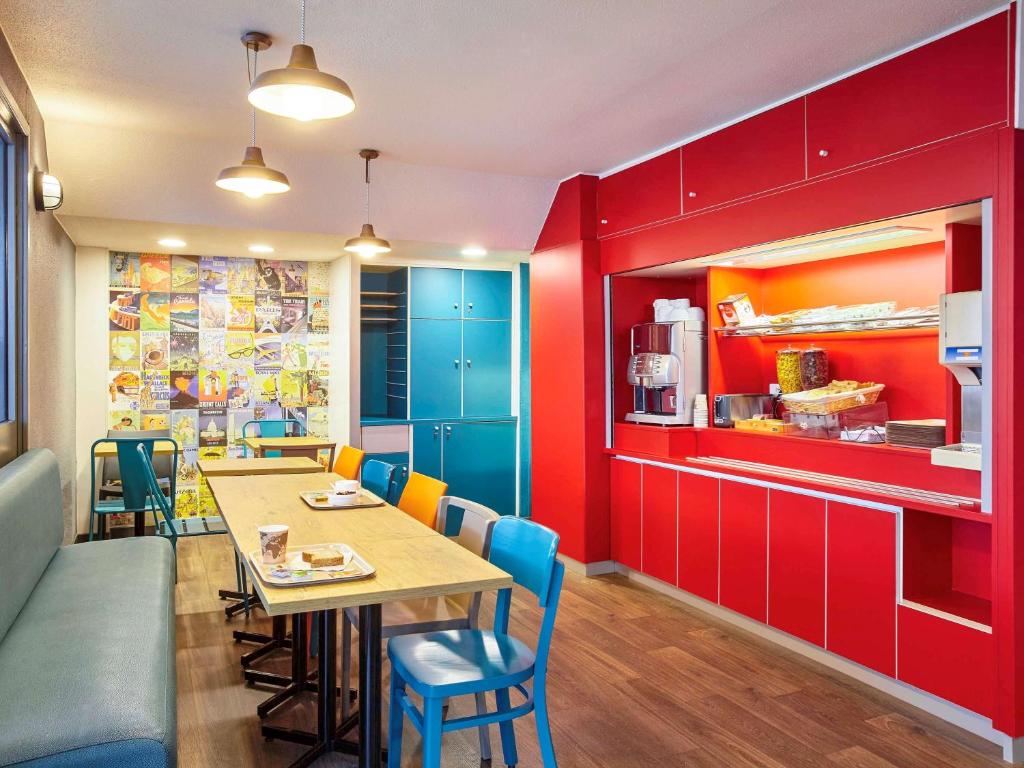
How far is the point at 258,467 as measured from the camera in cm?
441

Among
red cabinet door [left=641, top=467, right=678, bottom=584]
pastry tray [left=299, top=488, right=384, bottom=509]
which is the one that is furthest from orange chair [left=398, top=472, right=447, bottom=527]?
red cabinet door [left=641, top=467, right=678, bottom=584]

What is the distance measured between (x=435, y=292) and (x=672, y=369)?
2.68 metres

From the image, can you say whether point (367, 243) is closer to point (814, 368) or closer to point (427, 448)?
point (427, 448)

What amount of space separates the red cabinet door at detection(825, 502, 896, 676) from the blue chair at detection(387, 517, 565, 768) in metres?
1.64

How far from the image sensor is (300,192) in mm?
4801

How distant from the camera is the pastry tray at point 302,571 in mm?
1930

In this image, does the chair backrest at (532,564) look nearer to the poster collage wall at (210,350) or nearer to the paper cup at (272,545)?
the paper cup at (272,545)

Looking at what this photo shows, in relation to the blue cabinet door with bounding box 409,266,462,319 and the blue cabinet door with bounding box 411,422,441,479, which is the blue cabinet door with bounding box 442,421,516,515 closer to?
the blue cabinet door with bounding box 411,422,441,479

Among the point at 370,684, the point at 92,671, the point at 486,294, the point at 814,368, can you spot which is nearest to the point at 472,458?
the point at 486,294

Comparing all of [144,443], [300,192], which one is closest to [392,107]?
[300,192]

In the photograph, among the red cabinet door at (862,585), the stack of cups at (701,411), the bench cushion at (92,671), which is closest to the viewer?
the bench cushion at (92,671)

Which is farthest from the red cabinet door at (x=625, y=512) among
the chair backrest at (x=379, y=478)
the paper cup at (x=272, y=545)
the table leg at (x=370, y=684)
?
the paper cup at (x=272, y=545)

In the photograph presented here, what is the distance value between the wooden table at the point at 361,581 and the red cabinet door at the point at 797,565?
Result: 186 cm

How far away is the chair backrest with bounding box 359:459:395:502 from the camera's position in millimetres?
3615
